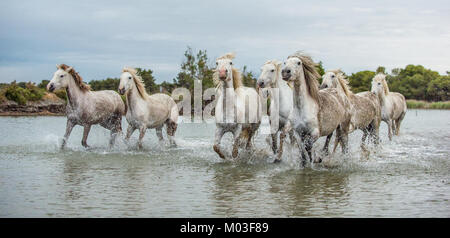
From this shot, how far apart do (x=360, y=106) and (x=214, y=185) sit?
15.2 ft

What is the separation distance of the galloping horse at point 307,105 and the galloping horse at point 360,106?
1361 millimetres

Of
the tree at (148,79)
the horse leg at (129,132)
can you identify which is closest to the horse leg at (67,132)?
the horse leg at (129,132)

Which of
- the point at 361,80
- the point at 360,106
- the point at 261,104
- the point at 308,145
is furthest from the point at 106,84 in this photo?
the point at 361,80

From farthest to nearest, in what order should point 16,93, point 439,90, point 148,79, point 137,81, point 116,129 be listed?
point 439,90
point 148,79
point 16,93
point 116,129
point 137,81

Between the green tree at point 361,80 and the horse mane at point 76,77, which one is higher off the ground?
the green tree at point 361,80

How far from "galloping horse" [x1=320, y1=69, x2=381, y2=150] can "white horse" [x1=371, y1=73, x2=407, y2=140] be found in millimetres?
4097

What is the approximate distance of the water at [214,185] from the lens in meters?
6.18

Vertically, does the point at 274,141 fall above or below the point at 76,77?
below

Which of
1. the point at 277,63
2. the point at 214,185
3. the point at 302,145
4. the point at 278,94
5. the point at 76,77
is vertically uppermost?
the point at 277,63

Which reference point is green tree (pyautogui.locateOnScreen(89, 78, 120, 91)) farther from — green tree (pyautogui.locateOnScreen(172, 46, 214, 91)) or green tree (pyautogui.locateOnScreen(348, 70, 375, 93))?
green tree (pyautogui.locateOnScreen(348, 70, 375, 93))

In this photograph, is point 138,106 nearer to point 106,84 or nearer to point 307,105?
point 307,105

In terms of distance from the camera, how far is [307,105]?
29.5ft

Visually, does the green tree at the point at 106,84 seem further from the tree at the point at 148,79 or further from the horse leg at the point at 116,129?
the horse leg at the point at 116,129

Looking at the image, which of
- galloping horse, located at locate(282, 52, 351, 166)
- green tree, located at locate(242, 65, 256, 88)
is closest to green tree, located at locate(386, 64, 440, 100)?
green tree, located at locate(242, 65, 256, 88)
